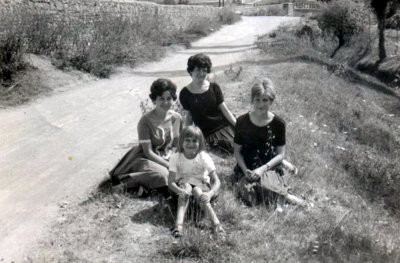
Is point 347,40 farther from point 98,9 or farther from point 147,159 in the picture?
point 147,159

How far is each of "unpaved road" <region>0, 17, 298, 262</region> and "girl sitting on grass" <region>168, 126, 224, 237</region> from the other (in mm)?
1202

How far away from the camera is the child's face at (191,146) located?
4367 millimetres

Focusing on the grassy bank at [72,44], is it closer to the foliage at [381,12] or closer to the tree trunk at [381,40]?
the foliage at [381,12]

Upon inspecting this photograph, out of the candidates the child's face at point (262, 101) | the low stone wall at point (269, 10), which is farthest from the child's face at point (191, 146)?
the low stone wall at point (269, 10)

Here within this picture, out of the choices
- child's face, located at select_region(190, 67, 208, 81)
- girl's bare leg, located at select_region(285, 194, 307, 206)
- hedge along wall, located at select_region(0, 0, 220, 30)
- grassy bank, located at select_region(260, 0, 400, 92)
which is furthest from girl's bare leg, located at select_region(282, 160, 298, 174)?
grassy bank, located at select_region(260, 0, 400, 92)

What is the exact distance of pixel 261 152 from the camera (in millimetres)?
5254

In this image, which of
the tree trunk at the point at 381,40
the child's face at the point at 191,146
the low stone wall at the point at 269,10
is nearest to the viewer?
the child's face at the point at 191,146

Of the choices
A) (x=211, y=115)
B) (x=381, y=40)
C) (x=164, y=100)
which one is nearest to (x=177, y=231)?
(x=164, y=100)

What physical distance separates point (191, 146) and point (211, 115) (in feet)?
6.07

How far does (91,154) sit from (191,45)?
41.5 feet

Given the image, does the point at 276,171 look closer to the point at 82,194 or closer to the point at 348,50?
the point at 82,194

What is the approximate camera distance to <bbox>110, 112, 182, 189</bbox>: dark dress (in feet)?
15.8

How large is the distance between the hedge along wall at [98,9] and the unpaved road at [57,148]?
2183 millimetres

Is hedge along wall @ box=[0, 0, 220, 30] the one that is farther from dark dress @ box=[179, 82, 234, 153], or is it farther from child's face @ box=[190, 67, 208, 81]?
child's face @ box=[190, 67, 208, 81]
